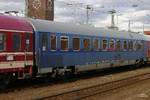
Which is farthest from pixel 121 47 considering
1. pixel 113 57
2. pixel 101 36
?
pixel 101 36

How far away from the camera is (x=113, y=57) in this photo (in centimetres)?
3050

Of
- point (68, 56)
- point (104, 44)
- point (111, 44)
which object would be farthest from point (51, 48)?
point (111, 44)

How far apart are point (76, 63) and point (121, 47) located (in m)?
8.34

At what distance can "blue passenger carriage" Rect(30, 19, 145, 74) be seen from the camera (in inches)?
839

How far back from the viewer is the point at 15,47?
62.5 feet

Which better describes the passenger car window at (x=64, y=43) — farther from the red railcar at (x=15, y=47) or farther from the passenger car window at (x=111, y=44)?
the passenger car window at (x=111, y=44)

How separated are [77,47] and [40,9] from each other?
52198 millimetres

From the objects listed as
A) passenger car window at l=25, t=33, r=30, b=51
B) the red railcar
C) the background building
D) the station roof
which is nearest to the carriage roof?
the station roof

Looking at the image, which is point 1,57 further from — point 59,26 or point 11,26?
point 59,26

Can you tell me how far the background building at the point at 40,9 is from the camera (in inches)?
2878

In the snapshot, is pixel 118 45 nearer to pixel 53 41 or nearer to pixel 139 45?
pixel 139 45

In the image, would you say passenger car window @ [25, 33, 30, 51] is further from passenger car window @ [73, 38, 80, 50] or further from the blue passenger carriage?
passenger car window @ [73, 38, 80, 50]

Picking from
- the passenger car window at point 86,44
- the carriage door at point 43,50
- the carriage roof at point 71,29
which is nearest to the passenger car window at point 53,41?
the carriage roof at point 71,29

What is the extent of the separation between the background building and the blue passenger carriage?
1578 inches
